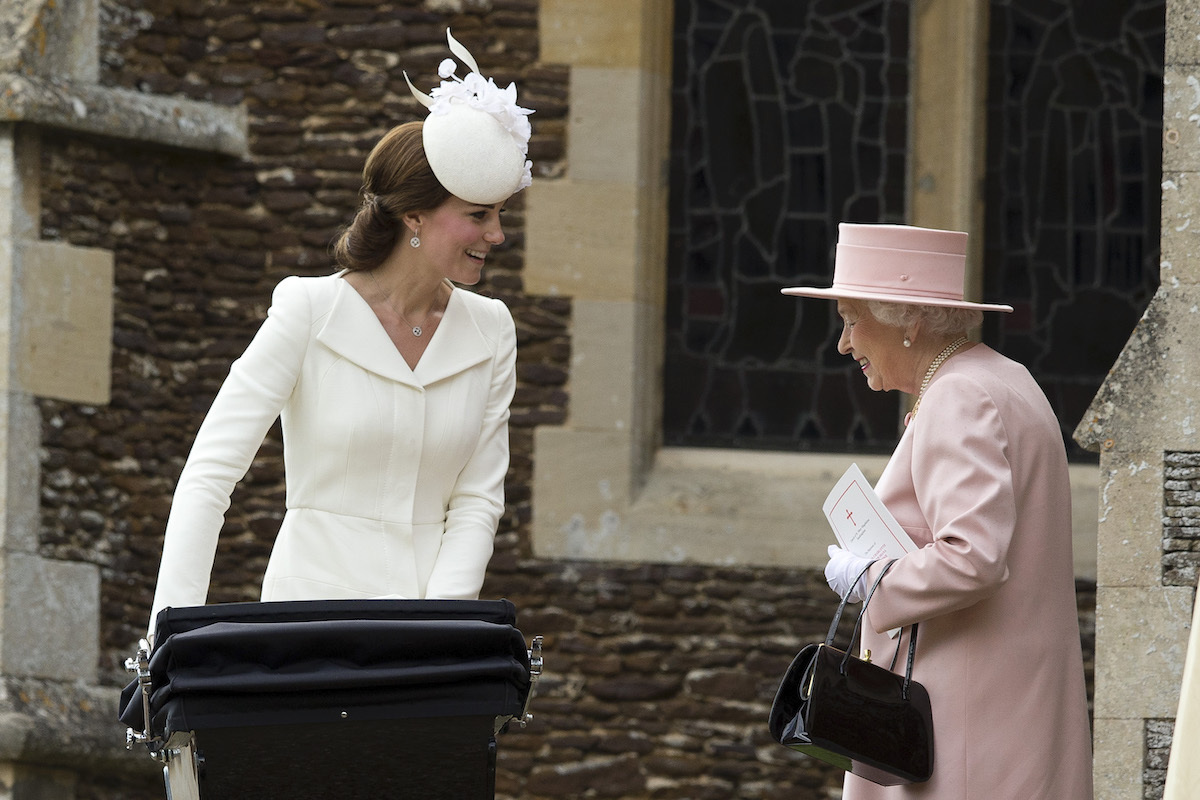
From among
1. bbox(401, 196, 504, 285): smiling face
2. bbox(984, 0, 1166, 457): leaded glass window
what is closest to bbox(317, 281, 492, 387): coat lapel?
bbox(401, 196, 504, 285): smiling face

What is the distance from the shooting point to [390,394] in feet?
10.7

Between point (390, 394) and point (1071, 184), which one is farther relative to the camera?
point (1071, 184)

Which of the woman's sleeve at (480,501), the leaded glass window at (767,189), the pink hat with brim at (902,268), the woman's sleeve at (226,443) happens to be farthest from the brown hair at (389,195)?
the leaded glass window at (767,189)

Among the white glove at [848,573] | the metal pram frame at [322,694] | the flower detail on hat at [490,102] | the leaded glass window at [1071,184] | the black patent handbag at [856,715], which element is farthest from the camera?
the leaded glass window at [1071,184]

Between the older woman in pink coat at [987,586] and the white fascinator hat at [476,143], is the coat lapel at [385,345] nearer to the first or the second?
the white fascinator hat at [476,143]

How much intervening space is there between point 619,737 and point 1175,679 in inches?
118

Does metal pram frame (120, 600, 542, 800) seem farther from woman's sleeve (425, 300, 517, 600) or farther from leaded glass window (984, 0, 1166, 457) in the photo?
leaded glass window (984, 0, 1166, 457)

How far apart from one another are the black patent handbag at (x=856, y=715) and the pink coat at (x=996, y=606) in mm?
46

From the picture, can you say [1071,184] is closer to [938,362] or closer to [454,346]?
[938,362]

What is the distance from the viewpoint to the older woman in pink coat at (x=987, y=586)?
3.00m

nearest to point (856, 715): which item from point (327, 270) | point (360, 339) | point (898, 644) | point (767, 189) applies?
point (898, 644)

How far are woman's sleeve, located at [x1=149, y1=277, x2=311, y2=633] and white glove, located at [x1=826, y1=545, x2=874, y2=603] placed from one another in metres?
1.04

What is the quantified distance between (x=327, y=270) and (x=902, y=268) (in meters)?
4.09

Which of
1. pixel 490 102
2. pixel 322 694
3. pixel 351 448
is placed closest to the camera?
pixel 322 694
